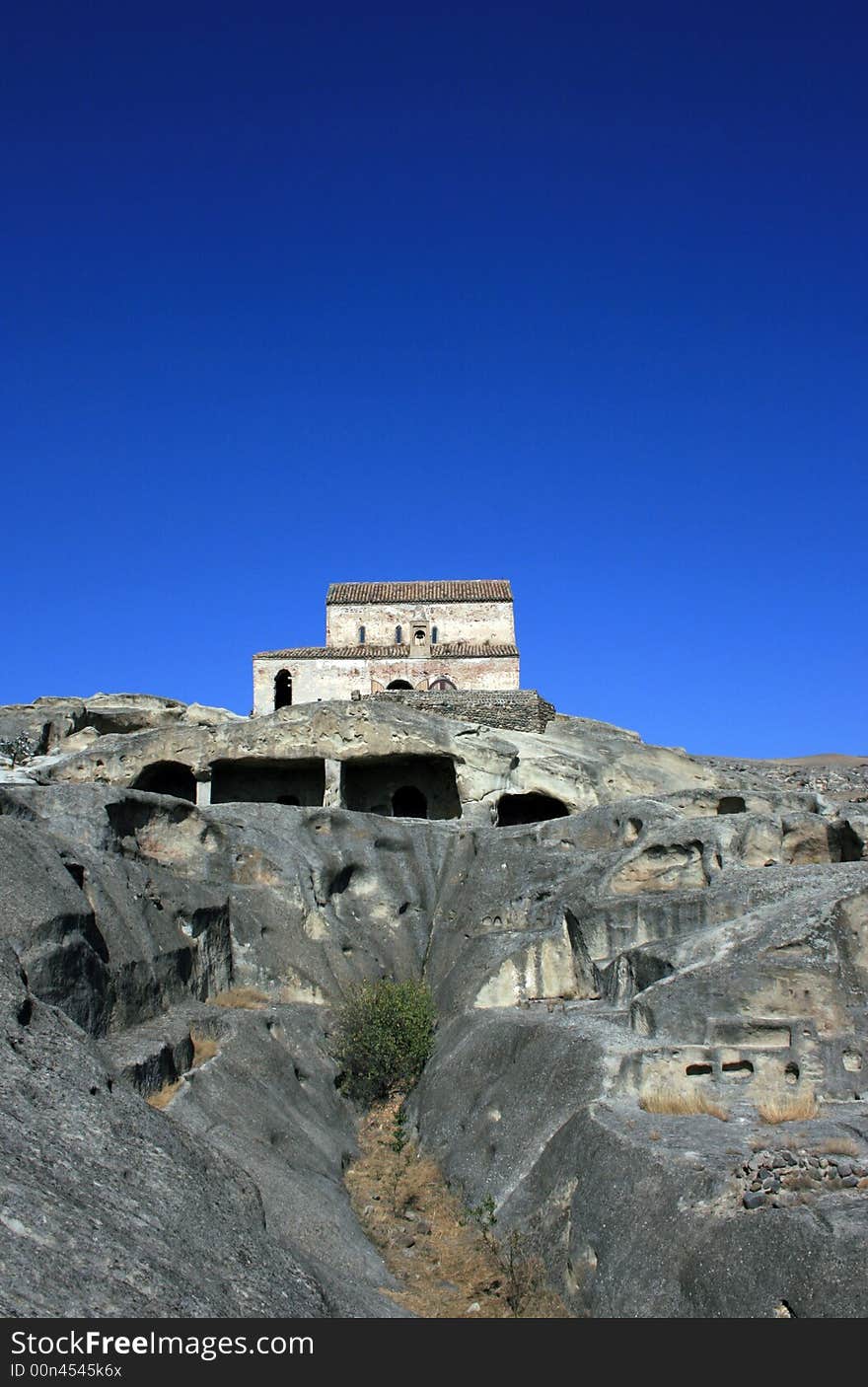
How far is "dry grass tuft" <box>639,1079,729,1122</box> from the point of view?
10992 millimetres

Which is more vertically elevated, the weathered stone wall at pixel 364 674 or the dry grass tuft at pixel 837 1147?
the weathered stone wall at pixel 364 674


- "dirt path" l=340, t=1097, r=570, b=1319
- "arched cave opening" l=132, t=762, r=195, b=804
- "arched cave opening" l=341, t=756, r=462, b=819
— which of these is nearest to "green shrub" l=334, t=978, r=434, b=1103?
"dirt path" l=340, t=1097, r=570, b=1319

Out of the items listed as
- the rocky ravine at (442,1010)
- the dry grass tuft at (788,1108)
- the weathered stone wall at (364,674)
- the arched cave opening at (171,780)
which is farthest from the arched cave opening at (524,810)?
the dry grass tuft at (788,1108)

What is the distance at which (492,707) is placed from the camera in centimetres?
2556

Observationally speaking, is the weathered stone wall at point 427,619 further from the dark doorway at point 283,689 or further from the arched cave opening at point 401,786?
the arched cave opening at point 401,786

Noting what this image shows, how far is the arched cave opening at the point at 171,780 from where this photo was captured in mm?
24408

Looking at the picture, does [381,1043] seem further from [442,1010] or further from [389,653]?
[389,653]

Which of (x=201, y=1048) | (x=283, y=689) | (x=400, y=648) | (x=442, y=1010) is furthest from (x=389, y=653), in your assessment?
(x=201, y=1048)

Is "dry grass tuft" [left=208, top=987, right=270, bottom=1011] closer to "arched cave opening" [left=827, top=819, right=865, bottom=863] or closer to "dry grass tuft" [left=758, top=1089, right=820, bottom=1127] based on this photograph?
"dry grass tuft" [left=758, top=1089, right=820, bottom=1127]

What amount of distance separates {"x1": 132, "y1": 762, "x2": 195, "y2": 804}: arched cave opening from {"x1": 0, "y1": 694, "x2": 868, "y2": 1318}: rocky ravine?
0.46 feet

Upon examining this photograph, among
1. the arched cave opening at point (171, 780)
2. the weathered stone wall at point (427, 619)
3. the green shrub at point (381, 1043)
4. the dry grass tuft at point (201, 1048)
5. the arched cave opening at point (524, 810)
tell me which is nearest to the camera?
the dry grass tuft at point (201, 1048)

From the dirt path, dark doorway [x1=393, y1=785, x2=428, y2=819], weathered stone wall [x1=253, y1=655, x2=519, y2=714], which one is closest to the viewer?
the dirt path

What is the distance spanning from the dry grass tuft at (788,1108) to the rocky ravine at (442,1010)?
39 mm
